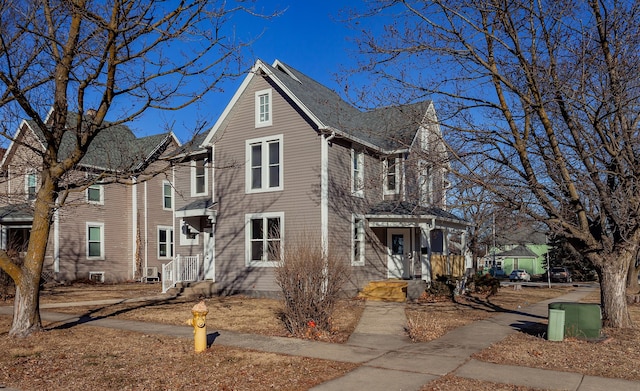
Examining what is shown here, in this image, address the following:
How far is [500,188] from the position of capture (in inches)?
467

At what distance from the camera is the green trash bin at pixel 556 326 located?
34.4 ft

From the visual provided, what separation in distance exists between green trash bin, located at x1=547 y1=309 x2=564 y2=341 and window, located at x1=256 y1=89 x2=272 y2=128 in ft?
39.1

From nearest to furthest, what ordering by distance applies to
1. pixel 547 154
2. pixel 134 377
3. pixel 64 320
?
pixel 134 377 → pixel 547 154 → pixel 64 320

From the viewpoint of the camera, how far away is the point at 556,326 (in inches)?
413

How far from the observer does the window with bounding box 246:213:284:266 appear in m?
19.1

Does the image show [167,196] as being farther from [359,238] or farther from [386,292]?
[386,292]

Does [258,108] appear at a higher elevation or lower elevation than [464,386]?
higher

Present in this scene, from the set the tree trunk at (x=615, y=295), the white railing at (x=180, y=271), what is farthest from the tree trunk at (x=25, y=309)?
the tree trunk at (x=615, y=295)

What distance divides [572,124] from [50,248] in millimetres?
22827

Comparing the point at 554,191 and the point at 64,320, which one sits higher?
the point at 554,191

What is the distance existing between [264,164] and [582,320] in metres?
11.7

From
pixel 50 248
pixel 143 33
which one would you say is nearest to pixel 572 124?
pixel 143 33

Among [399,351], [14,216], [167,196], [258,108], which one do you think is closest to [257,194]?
[258,108]

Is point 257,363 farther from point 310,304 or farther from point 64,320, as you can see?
point 64,320
